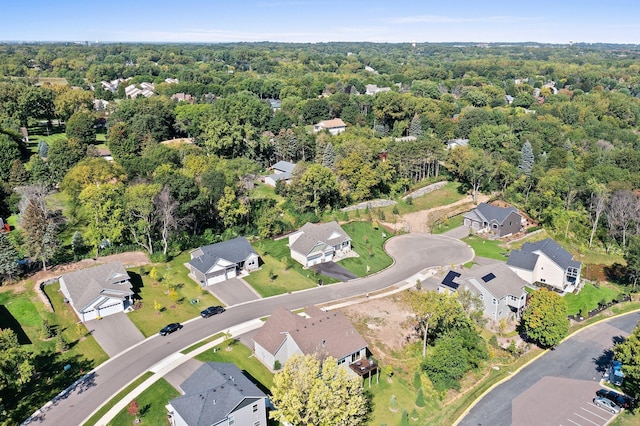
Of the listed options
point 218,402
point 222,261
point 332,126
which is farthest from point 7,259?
point 332,126

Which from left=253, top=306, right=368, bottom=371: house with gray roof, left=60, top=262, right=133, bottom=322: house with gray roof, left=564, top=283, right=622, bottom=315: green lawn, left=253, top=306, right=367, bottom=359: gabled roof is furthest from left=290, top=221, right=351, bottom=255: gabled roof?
left=564, top=283, right=622, bottom=315: green lawn

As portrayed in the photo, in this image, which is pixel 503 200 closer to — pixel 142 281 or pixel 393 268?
pixel 393 268

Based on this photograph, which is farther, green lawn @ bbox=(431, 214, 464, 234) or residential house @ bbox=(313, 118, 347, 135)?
residential house @ bbox=(313, 118, 347, 135)

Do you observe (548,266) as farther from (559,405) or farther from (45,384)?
(45,384)

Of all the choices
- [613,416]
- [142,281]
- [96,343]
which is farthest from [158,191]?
[613,416]

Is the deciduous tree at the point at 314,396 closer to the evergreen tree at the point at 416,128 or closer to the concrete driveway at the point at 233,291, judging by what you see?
the concrete driveway at the point at 233,291

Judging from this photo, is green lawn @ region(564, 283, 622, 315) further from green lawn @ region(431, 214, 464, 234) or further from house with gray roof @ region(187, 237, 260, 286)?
house with gray roof @ region(187, 237, 260, 286)
